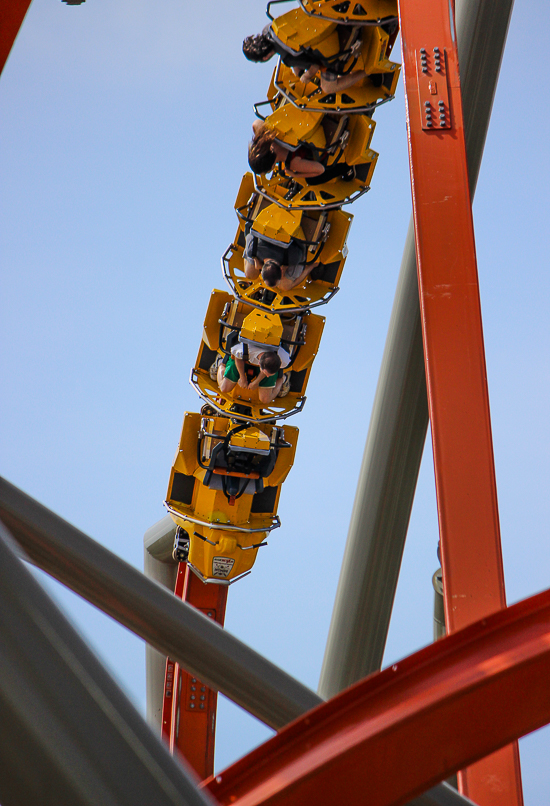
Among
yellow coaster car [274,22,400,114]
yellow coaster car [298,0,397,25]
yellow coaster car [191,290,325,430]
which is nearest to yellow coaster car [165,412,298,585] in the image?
yellow coaster car [191,290,325,430]

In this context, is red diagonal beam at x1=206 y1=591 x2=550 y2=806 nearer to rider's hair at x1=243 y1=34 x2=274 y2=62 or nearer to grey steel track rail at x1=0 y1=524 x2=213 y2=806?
grey steel track rail at x1=0 y1=524 x2=213 y2=806

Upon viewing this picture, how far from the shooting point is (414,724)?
168cm

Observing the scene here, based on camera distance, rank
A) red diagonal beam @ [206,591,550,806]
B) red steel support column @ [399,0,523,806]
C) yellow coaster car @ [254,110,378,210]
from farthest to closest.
Result: yellow coaster car @ [254,110,378,210], red steel support column @ [399,0,523,806], red diagonal beam @ [206,591,550,806]

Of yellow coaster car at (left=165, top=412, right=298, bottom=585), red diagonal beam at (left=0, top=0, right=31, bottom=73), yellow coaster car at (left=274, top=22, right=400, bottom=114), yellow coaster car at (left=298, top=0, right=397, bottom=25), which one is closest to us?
red diagonal beam at (left=0, top=0, right=31, bottom=73)

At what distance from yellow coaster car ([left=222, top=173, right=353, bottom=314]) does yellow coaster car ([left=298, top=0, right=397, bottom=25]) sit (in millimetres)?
1109

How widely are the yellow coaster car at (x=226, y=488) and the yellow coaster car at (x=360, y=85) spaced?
7.08 ft

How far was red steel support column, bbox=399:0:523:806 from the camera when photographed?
11.1ft

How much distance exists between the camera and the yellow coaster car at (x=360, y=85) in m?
5.40

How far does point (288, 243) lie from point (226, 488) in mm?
1673

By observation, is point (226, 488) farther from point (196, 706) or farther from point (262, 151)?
point (262, 151)

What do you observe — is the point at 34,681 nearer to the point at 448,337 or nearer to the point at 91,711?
the point at 91,711

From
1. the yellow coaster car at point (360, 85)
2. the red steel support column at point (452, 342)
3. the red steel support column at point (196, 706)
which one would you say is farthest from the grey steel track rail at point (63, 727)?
the red steel support column at point (196, 706)

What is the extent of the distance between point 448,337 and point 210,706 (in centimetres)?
348

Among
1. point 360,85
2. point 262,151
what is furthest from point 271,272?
point 360,85
